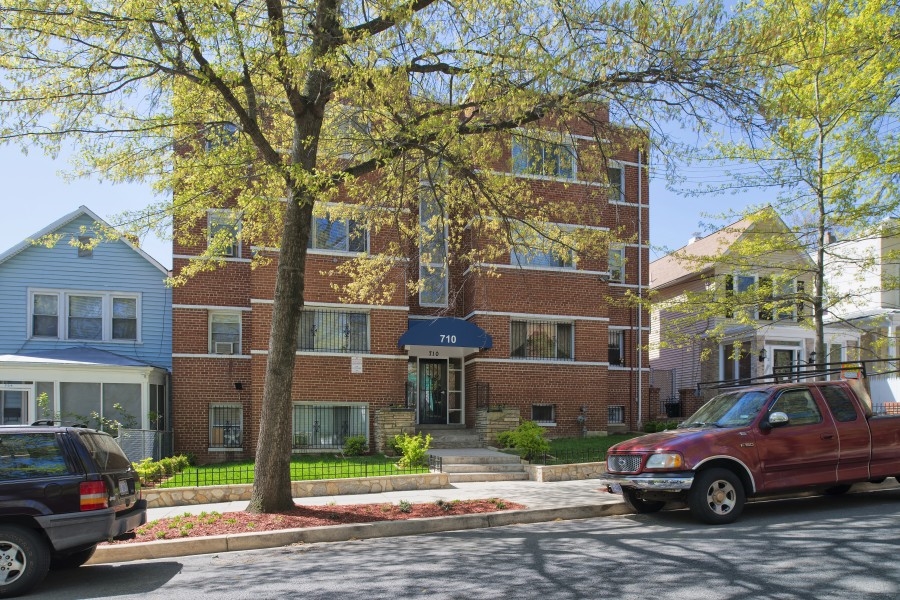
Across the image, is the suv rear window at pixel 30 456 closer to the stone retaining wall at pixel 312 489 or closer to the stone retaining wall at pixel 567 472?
the stone retaining wall at pixel 312 489

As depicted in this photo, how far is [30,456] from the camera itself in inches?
293

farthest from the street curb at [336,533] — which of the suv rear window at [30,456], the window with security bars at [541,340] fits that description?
the window with security bars at [541,340]

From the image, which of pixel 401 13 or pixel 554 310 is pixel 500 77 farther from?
pixel 554 310

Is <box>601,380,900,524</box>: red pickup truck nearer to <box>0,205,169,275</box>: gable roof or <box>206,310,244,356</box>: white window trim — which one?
<box>206,310,244,356</box>: white window trim

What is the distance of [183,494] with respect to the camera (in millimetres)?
12305

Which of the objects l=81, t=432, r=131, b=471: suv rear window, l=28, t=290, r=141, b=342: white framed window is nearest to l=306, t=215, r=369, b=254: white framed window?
l=28, t=290, r=141, b=342: white framed window

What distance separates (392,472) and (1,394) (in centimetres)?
A: 1155

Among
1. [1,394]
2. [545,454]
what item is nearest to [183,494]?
[545,454]

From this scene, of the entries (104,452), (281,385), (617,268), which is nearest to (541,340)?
(617,268)

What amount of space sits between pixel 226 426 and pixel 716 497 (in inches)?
563

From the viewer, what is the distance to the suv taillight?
738cm

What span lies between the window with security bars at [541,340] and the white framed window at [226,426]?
772 cm

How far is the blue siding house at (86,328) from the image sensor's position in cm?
1902

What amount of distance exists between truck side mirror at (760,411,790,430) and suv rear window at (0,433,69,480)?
820cm
